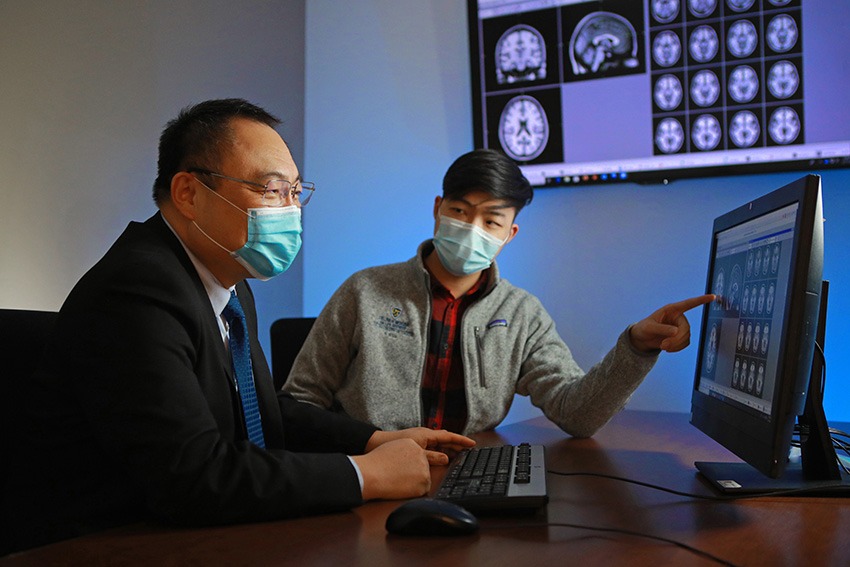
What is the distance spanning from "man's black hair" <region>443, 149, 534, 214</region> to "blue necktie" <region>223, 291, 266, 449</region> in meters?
0.73

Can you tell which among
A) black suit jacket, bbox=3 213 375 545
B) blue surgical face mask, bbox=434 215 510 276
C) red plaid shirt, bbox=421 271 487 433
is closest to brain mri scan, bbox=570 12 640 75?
blue surgical face mask, bbox=434 215 510 276

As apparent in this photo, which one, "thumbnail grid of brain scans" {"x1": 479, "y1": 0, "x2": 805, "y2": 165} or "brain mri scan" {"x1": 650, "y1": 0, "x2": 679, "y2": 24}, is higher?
"brain mri scan" {"x1": 650, "y1": 0, "x2": 679, "y2": 24}

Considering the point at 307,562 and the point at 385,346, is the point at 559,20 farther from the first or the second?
the point at 307,562

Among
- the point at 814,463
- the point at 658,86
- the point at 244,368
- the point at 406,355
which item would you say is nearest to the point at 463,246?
the point at 406,355

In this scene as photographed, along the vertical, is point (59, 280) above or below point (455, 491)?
above

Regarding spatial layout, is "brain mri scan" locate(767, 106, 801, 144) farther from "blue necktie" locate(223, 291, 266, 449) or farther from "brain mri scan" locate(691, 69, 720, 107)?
"blue necktie" locate(223, 291, 266, 449)

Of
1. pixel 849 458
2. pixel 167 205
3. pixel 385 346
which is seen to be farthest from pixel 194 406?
pixel 849 458

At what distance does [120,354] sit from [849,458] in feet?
3.81

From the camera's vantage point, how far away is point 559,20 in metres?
2.17

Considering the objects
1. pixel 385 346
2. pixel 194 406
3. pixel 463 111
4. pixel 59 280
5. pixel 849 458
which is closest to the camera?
pixel 194 406

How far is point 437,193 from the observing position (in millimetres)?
2389

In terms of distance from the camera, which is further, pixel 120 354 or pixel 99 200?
pixel 99 200

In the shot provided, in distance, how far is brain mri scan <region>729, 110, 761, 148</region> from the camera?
196 centimetres

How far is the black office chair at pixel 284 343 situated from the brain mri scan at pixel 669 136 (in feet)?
4.01
